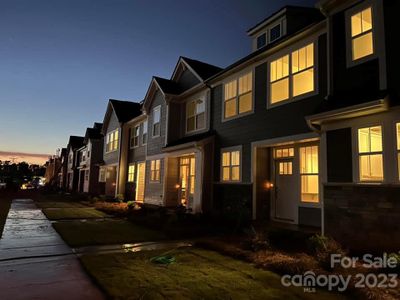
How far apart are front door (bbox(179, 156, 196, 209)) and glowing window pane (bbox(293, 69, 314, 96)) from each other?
797 centimetres

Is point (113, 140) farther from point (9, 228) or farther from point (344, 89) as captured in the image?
point (344, 89)

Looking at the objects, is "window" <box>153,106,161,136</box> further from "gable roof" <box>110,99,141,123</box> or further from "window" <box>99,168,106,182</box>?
"window" <box>99,168,106,182</box>

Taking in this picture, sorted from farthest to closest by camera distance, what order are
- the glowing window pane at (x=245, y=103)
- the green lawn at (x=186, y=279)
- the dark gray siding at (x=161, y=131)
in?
the dark gray siding at (x=161, y=131), the glowing window pane at (x=245, y=103), the green lawn at (x=186, y=279)

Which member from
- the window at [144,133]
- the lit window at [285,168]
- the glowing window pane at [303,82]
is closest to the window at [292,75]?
the glowing window pane at [303,82]

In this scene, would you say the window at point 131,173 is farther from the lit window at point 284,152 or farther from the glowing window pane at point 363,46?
the glowing window pane at point 363,46

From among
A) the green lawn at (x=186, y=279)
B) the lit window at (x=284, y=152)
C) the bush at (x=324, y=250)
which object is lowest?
the green lawn at (x=186, y=279)

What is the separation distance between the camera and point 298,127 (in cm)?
1038

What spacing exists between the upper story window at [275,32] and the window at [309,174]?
20.1 ft

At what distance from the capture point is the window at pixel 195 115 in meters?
16.6

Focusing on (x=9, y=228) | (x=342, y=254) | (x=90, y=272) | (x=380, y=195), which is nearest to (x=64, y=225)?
(x=9, y=228)

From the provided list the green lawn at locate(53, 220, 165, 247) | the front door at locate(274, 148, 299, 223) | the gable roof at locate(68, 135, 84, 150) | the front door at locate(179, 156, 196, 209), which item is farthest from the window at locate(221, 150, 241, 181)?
the gable roof at locate(68, 135, 84, 150)

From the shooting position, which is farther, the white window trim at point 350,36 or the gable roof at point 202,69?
the gable roof at point 202,69

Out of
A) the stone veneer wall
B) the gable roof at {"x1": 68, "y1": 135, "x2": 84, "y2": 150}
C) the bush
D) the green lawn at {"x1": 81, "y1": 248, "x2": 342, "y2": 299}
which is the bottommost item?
the green lawn at {"x1": 81, "y1": 248, "x2": 342, "y2": 299}

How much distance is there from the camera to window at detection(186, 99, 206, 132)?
655 inches
